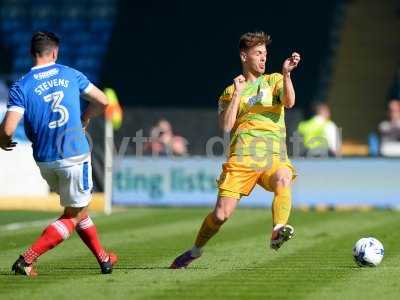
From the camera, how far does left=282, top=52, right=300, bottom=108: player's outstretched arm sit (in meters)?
10.7

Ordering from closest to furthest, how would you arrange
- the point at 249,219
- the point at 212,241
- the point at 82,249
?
the point at 82,249 → the point at 212,241 → the point at 249,219

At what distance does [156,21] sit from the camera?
35.8m

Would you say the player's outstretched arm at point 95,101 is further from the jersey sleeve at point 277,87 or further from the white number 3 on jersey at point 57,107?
the jersey sleeve at point 277,87

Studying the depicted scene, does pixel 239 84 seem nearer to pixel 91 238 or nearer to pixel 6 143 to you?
pixel 91 238

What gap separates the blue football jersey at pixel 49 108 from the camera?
1051 cm

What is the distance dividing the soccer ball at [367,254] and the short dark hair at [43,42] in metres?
3.29

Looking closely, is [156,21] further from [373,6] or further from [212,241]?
[212,241]

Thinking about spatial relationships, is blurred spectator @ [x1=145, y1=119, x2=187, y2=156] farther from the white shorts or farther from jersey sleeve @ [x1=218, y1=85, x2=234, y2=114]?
the white shorts

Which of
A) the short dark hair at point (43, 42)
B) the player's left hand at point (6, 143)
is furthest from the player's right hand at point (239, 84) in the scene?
the player's left hand at point (6, 143)

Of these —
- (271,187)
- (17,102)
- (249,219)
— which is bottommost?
(249,219)

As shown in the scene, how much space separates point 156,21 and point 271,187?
25.1m

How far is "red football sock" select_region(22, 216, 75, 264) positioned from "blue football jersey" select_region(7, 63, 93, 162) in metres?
0.60

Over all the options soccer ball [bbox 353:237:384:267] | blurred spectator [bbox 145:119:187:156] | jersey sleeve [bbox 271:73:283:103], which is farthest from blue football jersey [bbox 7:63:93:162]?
blurred spectator [bbox 145:119:187:156]

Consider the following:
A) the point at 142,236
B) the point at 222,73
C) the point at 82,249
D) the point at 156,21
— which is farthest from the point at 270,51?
the point at 82,249
